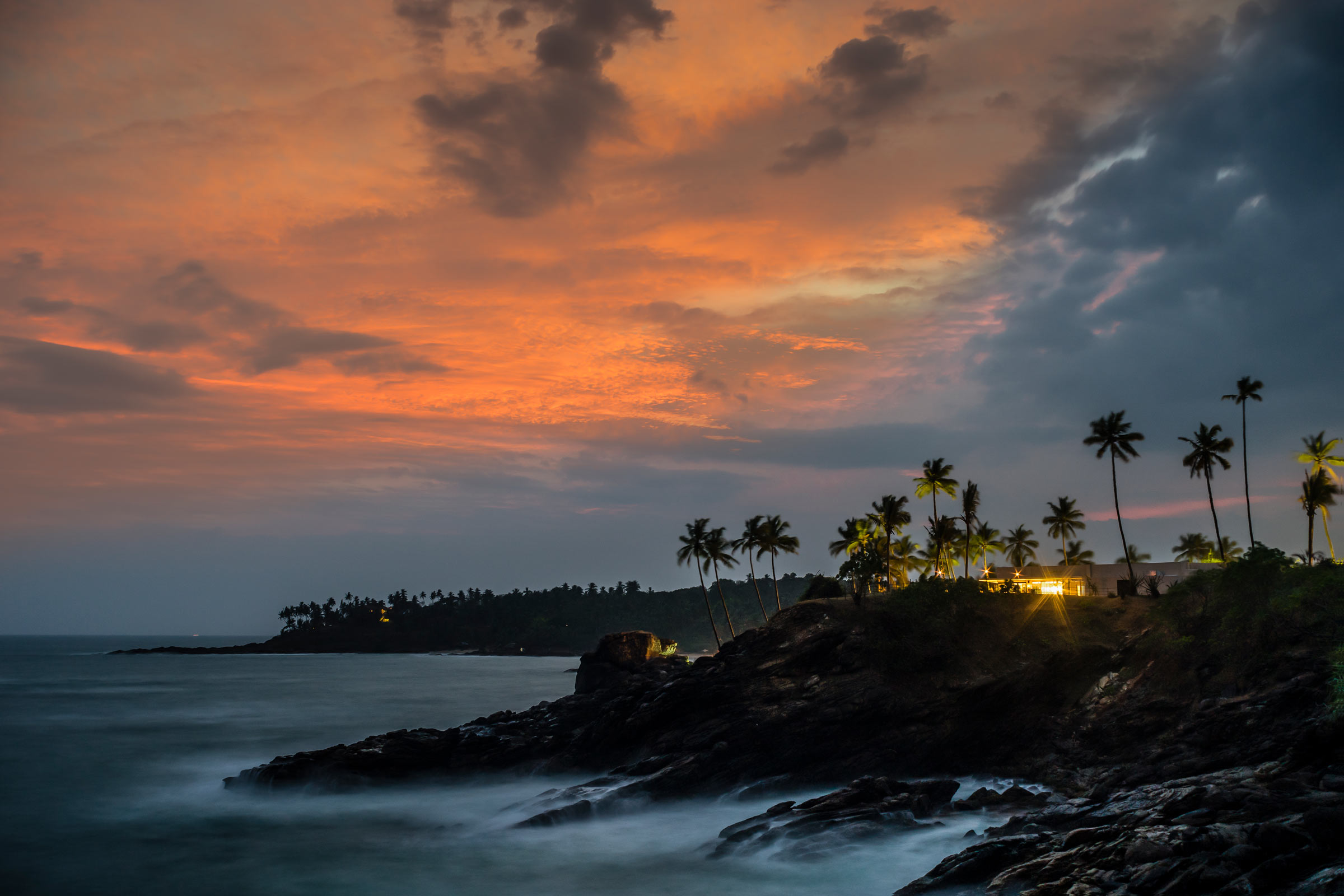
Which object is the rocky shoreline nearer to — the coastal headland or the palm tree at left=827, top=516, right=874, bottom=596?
the coastal headland

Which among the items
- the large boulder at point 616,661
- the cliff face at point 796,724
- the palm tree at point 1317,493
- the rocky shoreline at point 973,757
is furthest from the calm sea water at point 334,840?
the palm tree at point 1317,493

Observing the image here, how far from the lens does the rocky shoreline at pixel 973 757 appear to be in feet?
64.0

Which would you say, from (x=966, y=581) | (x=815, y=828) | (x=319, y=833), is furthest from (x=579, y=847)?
(x=966, y=581)

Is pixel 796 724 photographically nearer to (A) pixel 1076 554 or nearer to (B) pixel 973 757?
(B) pixel 973 757

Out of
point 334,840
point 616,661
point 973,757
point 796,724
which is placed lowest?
point 334,840

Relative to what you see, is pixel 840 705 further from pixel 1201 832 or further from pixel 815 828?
pixel 1201 832

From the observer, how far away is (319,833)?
35.0m

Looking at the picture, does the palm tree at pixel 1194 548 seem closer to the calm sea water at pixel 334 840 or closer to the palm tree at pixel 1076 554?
the palm tree at pixel 1076 554

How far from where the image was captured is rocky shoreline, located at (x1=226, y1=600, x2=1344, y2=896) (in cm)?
1952

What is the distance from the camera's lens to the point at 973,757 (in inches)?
1580

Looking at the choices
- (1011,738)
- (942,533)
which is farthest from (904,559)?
(1011,738)

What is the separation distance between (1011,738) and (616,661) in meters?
51.4

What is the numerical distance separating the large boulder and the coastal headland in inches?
1007

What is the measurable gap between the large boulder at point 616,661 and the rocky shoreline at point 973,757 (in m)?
25.1
